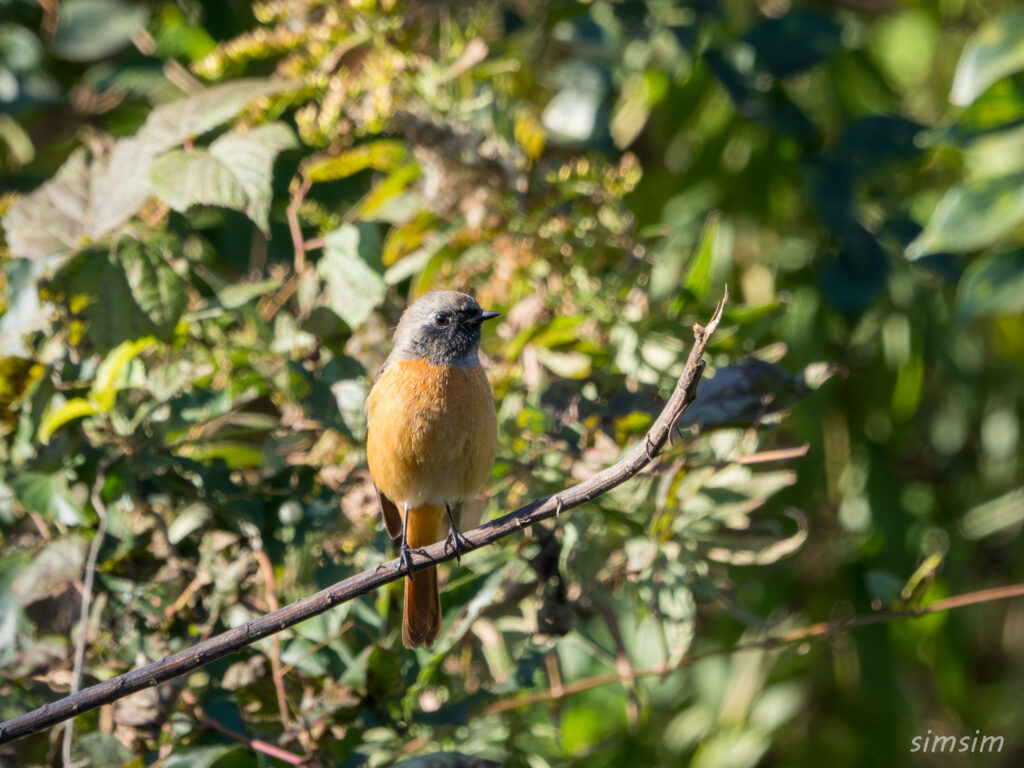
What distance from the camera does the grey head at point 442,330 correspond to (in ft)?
9.79

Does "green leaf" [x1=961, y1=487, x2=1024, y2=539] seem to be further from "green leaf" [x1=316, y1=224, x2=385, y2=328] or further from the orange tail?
"green leaf" [x1=316, y1=224, x2=385, y2=328]

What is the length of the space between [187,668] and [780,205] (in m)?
2.88

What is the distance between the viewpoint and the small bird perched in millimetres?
2748

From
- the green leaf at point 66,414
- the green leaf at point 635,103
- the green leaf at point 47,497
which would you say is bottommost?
the green leaf at point 47,497

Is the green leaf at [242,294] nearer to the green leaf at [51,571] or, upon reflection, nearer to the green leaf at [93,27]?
the green leaf at [51,571]

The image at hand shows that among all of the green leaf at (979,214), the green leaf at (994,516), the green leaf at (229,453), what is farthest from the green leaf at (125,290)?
the green leaf at (994,516)

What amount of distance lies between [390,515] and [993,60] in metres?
2.24

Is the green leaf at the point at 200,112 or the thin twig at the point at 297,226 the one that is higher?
the green leaf at the point at 200,112

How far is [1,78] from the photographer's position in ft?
12.8

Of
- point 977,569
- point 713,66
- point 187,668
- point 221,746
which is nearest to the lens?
point 187,668

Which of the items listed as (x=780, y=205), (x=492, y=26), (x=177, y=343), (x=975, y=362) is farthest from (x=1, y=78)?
(x=975, y=362)

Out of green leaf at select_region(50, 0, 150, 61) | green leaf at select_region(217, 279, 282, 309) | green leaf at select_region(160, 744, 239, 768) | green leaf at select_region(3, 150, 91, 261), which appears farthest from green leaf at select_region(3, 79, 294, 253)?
green leaf at select_region(160, 744, 239, 768)

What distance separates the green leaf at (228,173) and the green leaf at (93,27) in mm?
1445

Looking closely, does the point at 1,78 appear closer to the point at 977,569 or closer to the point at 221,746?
the point at 221,746
